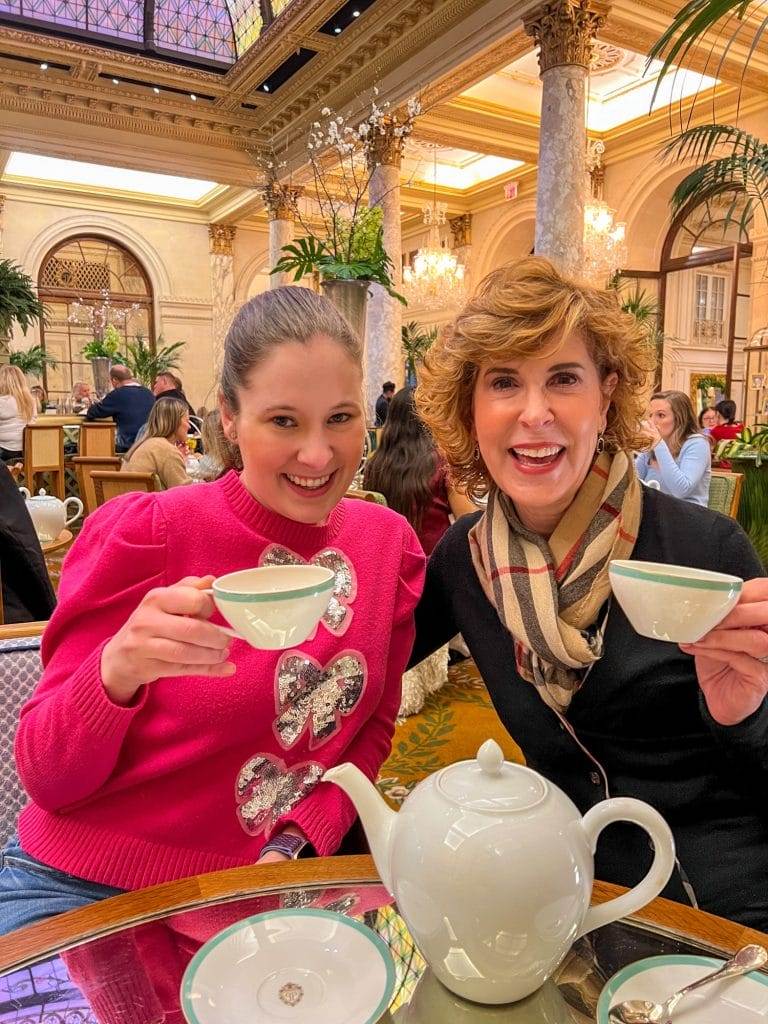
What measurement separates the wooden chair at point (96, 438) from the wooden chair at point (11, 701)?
698cm

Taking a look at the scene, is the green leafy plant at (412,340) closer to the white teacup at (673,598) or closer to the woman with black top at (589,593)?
the woman with black top at (589,593)

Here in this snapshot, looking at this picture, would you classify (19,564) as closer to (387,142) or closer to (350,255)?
(350,255)

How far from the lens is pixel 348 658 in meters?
1.29

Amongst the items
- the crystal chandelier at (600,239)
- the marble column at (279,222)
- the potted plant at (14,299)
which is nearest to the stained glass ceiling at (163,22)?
the marble column at (279,222)

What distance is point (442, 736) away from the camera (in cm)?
333

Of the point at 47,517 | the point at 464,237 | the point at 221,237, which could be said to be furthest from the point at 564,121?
the point at 221,237

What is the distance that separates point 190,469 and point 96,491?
0.66 m

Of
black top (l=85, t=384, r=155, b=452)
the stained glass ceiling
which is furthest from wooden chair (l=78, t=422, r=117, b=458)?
the stained glass ceiling

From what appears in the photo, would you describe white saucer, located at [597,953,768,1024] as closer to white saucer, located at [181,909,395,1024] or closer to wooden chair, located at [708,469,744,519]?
white saucer, located at [181,909,395,1024]

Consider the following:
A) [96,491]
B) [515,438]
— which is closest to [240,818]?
[515,438]

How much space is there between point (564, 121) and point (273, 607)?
6.86 m

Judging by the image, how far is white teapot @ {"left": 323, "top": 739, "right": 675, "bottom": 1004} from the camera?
62 cm

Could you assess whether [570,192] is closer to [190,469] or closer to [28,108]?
[190,469]

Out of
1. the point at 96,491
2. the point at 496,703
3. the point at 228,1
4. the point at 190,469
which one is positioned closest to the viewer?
the point at 496,703
